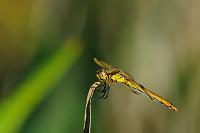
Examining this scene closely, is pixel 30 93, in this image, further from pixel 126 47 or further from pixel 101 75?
pixel 126 47

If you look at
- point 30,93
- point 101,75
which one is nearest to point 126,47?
point 101,75

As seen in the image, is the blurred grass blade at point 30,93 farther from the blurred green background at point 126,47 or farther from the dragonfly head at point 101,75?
the blurred green background at point 126,47

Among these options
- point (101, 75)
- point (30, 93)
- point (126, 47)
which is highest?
A: point (126, 47)

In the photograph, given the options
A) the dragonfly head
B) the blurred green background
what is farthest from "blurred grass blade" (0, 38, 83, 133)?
the blurred green background

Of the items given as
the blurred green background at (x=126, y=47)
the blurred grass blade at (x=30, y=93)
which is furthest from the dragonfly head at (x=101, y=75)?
the blurred green background at (x=126, y=47)

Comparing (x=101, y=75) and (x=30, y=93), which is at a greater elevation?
(x=101, y=75)
